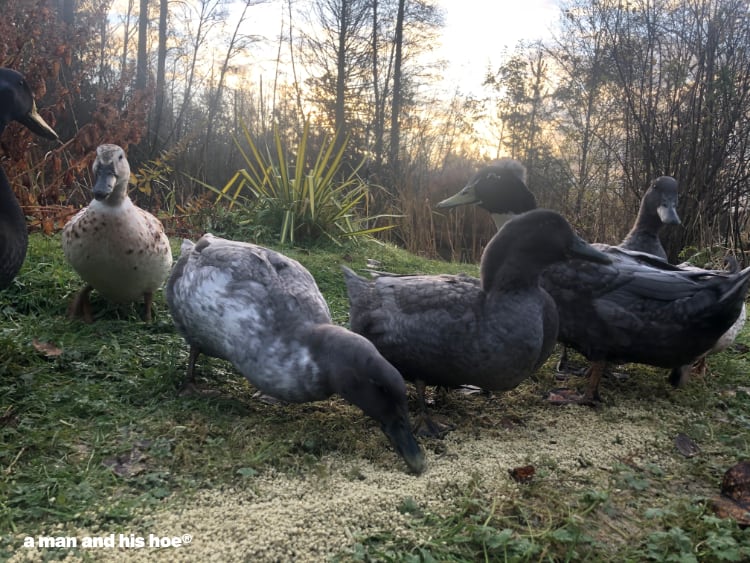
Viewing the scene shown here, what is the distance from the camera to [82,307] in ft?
12.3

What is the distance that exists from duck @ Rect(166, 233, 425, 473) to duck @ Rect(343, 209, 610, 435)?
40cm

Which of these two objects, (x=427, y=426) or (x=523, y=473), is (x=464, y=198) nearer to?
(x=427, y=426)

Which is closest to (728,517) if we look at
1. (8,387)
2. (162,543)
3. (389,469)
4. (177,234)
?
(389,469)

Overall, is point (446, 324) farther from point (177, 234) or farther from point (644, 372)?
point (177, 234)

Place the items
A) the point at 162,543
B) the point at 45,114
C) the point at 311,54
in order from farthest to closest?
the point at 311,54 → the point at 45,114 → the point at 162,543

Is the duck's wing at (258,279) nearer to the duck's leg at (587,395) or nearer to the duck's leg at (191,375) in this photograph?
the duck's leg at (191,375)

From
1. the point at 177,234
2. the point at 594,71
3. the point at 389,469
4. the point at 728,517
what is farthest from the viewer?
the point at 594,71

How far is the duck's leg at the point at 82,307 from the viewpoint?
12.2 feet

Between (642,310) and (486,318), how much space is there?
1.05 meters

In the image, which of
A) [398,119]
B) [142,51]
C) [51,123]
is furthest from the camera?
[398,119]

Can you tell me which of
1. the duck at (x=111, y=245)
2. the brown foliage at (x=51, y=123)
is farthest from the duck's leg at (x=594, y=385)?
the brown foliage at (x=51, y=123)

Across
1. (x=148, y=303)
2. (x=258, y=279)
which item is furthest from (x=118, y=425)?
(x=148, y=303)

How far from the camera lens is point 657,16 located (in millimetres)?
7746

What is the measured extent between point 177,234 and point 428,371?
5422mm
